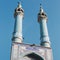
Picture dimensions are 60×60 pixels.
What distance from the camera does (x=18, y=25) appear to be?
21703 millimetres

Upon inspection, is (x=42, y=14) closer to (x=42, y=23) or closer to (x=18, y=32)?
(x=42, y=23)

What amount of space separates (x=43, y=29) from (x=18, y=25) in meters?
2.56

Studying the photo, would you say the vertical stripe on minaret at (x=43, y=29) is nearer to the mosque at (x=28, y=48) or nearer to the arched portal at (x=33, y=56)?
the mosque at (x=28, y=48)

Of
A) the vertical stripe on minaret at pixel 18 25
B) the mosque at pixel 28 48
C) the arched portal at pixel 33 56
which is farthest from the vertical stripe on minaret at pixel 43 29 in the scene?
the vertical stripe on minaret at pixel 18 25

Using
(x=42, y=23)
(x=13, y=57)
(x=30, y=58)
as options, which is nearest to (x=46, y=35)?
(x=42, y=23)

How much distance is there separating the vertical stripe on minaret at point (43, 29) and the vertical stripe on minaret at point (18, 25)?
6.78 feet

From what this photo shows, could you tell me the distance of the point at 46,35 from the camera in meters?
21.7

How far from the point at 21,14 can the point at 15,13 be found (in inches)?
27.4

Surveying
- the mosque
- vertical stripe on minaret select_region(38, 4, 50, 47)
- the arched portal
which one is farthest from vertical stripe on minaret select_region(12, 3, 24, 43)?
vertical stripe on minaret select_region(38, 4, 50, 47)

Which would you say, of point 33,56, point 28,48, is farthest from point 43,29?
point 33,56

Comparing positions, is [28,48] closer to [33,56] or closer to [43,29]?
[33,56]

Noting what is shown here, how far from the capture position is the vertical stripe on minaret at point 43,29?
21078mm

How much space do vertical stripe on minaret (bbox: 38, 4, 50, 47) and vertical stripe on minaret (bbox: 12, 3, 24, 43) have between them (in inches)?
81.3

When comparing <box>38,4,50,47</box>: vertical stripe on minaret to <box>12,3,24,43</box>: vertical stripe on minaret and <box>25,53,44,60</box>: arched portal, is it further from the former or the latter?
<box>12,3,24,43</box>: vertical stripe on minaret
